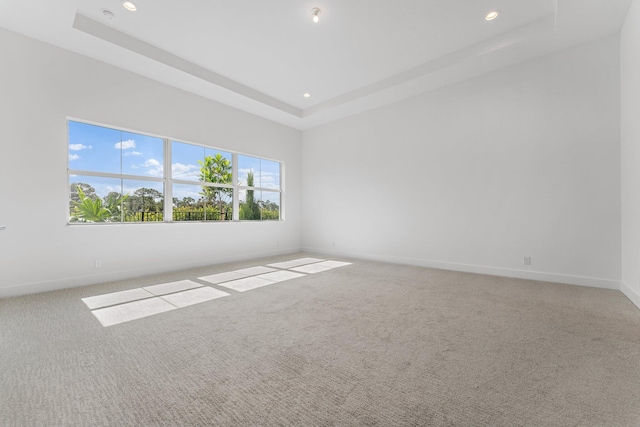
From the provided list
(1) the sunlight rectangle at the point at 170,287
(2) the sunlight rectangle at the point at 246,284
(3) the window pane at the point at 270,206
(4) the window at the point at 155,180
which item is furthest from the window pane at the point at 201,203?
(2) the sunlight rectangle at the point at 246,284

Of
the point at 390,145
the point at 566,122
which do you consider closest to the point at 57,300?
the point at 390,145

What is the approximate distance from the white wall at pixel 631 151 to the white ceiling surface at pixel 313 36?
1.17ft

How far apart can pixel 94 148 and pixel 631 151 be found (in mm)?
6699

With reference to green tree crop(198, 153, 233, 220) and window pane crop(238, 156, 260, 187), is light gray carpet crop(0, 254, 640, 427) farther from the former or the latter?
window pane crop(238, 156, 260, 187)

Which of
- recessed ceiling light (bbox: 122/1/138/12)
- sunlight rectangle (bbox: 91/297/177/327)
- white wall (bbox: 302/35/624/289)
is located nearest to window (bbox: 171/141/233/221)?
recessed ceiling light (bbox: 122/1/138/12)

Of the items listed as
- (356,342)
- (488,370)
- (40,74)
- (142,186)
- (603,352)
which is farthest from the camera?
(142,186)

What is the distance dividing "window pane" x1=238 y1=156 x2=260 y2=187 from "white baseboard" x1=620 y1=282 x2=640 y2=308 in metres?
5.86

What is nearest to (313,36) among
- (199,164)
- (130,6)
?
(130,6)

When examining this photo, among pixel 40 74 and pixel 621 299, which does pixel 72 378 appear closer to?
pixel 40 74

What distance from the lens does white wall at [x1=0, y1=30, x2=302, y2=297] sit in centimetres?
317

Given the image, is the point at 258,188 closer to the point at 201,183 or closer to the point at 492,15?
the point at 201,183

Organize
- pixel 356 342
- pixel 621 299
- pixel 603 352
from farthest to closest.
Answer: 1. pixel 621 299
2. pixel 356 342
3. pixel 603 352

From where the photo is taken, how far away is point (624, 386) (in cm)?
150

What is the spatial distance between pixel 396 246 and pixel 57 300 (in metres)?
4.95
